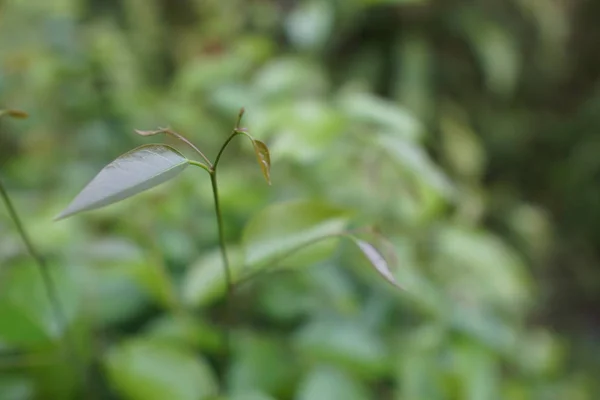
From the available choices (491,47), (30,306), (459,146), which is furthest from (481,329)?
(491,47)

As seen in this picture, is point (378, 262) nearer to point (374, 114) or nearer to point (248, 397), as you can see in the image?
point (248, 397)

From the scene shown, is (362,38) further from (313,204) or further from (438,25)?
(313,204)

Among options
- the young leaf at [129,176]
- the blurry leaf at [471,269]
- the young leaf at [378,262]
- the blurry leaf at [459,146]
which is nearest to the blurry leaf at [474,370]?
the blurry leaf at [471,269]

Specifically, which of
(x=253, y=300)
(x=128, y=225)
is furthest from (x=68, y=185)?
(x=253, y=300)

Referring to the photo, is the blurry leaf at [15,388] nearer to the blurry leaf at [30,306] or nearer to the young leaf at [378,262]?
the blurry leaf at [30,306]

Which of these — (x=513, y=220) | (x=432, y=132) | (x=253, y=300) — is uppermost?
(x=253, y=300)
